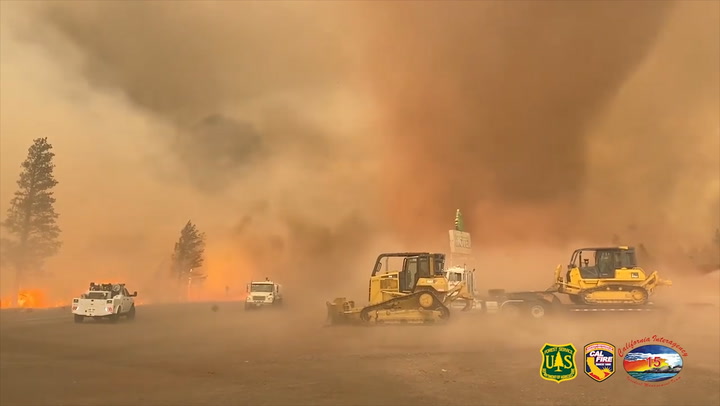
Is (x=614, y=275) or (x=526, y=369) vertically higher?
(x=614, y=275)

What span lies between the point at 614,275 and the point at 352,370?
63.0ft

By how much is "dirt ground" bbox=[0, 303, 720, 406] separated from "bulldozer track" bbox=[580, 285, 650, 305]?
2.80 meters

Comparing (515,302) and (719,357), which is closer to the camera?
(719,357)

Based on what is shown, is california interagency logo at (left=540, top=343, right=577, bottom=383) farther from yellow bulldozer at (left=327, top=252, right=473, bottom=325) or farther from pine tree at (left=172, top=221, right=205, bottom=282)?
pine tree at (left=172, top=221, right=205, bottom=282)

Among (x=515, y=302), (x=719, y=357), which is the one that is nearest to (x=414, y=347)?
(x=719, y=357)

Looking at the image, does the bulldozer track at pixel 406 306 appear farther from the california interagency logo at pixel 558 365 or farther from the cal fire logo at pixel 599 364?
the cal fire logo at pixel 599 364

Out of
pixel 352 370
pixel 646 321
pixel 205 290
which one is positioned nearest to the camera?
pixel 352 370

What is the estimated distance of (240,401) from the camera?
9.11m

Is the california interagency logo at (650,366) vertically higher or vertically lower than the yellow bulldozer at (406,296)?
lower

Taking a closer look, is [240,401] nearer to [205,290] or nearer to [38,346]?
[38,346]

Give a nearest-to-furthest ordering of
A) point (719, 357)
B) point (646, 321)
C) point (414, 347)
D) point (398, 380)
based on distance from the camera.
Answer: point (398, 380)
point (719, 357)
point (414, 347)
point (646, 321)

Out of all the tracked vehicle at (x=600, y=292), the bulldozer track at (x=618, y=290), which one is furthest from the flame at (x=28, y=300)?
the bulldozer track at (x=618, y=290)

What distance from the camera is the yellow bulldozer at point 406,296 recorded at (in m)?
21.8

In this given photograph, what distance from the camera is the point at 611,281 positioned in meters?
25.0
